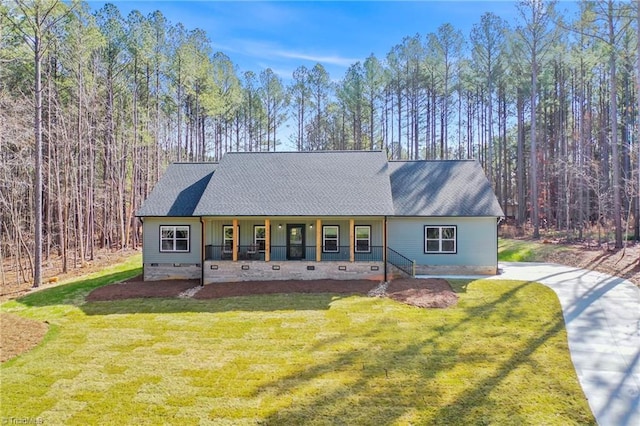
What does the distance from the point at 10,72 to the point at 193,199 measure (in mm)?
13402

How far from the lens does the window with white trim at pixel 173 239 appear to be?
15469mm

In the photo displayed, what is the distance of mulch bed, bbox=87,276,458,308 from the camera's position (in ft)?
39.0

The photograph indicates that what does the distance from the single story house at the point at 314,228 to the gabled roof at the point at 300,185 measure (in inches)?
1.8

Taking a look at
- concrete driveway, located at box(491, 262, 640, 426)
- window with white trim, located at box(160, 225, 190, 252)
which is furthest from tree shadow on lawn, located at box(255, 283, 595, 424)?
window with white trim, located at box(160, 225, 190, 252)

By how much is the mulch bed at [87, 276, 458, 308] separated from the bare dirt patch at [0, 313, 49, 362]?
2.57m

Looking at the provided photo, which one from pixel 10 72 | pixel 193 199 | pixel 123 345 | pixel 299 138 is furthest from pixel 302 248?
pixel 299 138

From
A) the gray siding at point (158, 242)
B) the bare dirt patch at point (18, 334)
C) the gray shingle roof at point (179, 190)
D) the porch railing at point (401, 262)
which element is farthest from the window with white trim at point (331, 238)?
the bare dirt patch at point (18, 334)

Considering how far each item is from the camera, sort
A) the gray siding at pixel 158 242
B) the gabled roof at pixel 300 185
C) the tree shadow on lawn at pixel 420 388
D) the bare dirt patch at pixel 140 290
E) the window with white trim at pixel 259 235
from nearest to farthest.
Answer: the tree shadow on lawn at pixel 420 388 → the bare dirt patch at pixel 140 290 → the gabled roof at pixel 300 185 → the gray siding at pixel 158 242 → the window with white trim at pixel 259 235

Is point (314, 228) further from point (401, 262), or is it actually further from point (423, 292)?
point (423, 292)

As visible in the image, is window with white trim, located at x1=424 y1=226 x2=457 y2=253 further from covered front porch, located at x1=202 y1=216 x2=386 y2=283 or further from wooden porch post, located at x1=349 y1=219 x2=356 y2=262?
wooden porch post, located at x1=349 y1=219 x2=356 y2=262

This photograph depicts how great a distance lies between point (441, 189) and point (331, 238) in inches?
223

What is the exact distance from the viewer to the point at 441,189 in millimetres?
16453

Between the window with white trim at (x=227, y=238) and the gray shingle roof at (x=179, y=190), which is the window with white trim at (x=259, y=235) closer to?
the window with white trim at (x=227, y=238)

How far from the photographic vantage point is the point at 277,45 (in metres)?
18.1
